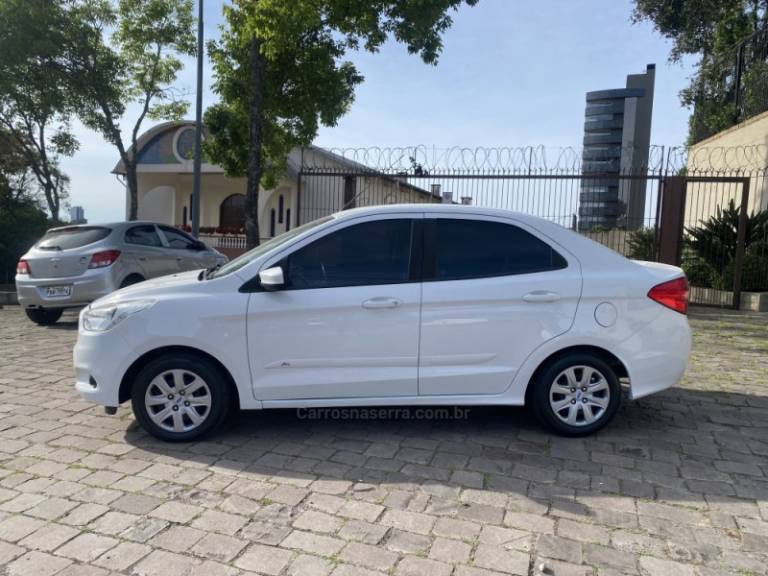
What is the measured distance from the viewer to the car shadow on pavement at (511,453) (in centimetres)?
364

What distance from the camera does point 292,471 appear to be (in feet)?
12.6

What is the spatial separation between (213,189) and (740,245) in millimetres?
19313

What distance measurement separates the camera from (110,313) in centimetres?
427

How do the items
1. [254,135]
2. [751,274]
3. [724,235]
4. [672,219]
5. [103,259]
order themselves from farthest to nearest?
[724,235] → [751,274] → [672,219] → [254,135] → [103,259]

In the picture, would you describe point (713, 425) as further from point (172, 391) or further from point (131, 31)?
point (131, 31)

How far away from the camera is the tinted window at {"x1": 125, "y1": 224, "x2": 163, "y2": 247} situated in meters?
9.29

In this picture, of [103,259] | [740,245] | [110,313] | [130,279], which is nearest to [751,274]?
[740,245]

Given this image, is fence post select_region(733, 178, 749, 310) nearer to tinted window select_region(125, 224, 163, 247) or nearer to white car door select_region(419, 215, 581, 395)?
white car door select_region(419, 215, 581, 395)

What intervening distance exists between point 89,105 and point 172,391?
13168 millimetres

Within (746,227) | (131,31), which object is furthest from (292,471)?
(131,31)

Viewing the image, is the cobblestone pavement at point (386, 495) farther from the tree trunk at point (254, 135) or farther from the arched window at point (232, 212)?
the arched window at point (232, 212)

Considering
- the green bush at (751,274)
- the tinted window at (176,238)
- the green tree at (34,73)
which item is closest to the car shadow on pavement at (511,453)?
the tinted window at (176,238)

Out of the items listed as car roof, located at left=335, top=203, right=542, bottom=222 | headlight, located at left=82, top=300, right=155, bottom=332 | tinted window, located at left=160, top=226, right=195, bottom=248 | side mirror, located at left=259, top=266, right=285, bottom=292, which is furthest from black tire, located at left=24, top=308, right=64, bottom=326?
car roof, located at left=335, top=203, right=542, bottom=222

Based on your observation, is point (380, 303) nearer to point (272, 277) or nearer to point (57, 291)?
point (272, 277)
